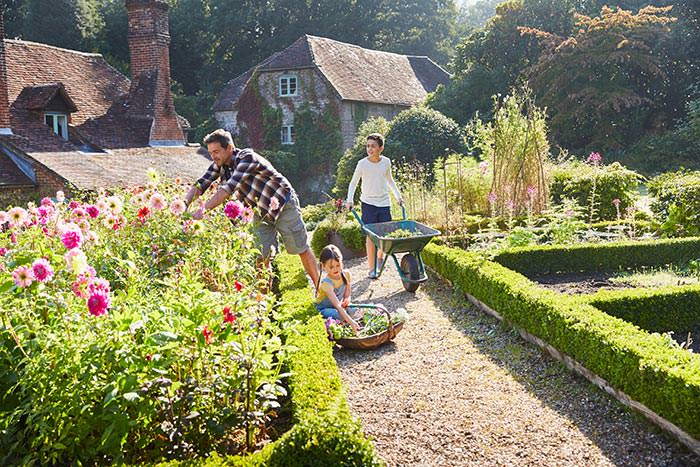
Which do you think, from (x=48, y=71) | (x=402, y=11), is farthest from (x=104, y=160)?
(x=402, y=11)

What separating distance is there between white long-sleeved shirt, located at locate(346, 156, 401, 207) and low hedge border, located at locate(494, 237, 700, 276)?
177 cm

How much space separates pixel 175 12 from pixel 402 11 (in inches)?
660

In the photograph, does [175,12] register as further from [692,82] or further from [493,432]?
[493,432]

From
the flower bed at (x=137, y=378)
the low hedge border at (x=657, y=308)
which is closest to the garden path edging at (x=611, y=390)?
the low hedge border at (x=657, y=308)

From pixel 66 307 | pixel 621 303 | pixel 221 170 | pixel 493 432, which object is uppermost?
pixel 221 170

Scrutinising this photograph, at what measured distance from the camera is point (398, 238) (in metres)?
7.75

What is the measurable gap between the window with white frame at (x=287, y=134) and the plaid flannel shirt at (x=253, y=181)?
1034 inches

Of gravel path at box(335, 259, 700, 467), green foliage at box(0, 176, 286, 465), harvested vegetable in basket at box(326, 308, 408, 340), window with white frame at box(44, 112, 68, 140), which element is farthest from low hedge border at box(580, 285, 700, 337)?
window with white frame at box(44, 112, 68, 140)

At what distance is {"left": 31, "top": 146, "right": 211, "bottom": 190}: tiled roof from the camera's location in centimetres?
1764

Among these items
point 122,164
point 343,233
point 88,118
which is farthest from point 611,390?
point 88,118

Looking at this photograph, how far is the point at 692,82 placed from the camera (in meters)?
30.5

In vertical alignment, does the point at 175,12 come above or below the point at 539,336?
above

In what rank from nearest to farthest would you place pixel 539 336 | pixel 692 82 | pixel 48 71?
pixel 539 336 < pixel 48 71 < pixel 692 82

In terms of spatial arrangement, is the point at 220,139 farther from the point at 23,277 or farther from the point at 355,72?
the point at 355,72
